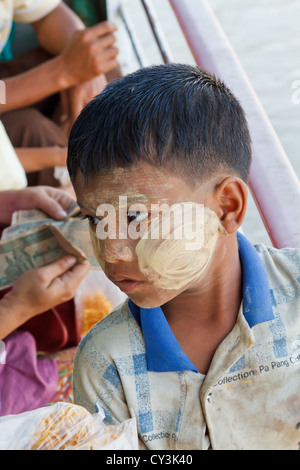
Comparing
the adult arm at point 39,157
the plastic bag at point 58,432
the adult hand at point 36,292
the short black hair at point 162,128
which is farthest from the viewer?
the adult arm at point 39,157

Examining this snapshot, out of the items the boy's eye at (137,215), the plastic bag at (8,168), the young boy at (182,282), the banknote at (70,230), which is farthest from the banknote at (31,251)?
the boy's eye at (137,215)

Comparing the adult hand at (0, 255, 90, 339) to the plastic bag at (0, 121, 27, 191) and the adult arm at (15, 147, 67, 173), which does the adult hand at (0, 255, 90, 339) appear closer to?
the plastic bag at (0, 121, 27, 191)

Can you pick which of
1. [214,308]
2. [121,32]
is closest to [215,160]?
[214,308]

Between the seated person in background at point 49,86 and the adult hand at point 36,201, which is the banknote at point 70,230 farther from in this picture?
the seated person in background at point 49,86

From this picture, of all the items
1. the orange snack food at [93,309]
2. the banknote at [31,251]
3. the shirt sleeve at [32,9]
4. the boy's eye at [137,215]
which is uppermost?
the boy's eye at [137,215]

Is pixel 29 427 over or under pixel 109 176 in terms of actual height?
under

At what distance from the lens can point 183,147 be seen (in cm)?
84

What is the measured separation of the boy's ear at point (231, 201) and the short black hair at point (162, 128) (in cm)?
2

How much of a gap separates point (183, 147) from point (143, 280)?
212mm

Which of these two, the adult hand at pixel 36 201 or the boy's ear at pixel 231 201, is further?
the adult hand at pixel 36 201

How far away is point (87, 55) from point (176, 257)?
131 cm

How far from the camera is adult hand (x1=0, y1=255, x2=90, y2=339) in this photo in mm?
1377

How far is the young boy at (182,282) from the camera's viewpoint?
33.1 inches
